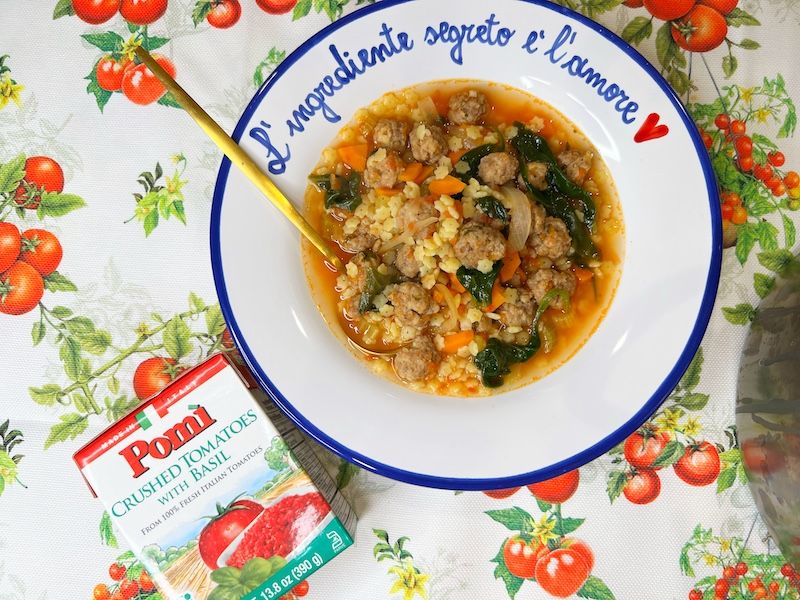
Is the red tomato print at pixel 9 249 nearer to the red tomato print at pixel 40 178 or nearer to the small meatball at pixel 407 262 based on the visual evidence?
the red tomato print at pixel 40 178

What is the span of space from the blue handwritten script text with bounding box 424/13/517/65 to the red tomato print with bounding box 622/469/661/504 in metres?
2.09

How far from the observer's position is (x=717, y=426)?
297 centimetres

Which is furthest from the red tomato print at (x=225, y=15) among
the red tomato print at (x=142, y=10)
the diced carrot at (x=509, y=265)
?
the diced carrot at (x=509, y=265)

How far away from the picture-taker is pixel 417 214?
290 centimetres

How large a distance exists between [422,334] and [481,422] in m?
0.51

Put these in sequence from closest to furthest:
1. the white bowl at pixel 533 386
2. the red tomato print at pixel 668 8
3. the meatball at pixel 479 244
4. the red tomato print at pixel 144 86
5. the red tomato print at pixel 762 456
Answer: the red tomato print at pixel 762 456, the white bowl at pixel 533 386, the meatball at pixel 479 244, the red tomato print at pixel 668 8, the red tomato print at pixel 144 86

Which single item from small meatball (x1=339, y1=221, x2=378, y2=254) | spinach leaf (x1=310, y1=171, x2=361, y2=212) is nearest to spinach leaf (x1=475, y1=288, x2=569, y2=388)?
small meatball (x1=339, y1=221, x2=378, y2=254)

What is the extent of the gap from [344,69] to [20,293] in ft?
6.37

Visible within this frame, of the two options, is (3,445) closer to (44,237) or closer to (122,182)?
(44,237)

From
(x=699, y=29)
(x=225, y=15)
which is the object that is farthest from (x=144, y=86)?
(x=699, y=29)

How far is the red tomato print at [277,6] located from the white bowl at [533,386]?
49cm

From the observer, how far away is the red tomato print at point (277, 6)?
3049mm

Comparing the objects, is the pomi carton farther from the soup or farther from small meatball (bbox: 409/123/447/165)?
small meatball (bbox: 409/123/447/165)

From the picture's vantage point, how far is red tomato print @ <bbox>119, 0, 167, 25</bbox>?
10.2ft
